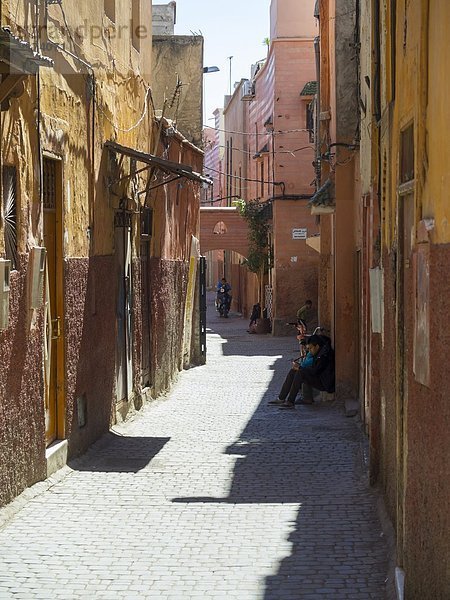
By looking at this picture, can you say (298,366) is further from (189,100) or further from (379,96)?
(189,100)

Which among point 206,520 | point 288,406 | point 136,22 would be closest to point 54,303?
point 206,520

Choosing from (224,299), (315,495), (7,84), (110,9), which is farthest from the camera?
Answer: (224,299)

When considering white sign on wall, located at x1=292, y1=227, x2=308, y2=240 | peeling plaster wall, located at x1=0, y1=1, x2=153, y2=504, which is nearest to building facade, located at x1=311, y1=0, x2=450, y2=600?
peeling plaster wall, located at x1=0, y1=1, x2=153, y2=504

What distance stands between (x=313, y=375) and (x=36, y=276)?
729 cm

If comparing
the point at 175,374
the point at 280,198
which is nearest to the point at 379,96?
the point at 175,374

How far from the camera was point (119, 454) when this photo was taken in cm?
1138

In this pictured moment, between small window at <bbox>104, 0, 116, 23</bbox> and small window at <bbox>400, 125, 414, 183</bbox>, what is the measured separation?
23.1ft

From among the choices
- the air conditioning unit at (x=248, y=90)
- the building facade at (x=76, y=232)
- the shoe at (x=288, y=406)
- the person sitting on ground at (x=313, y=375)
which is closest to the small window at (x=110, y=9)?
the building facade at (x=76, y=232)

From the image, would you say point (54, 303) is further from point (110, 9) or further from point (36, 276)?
point (110, 9)

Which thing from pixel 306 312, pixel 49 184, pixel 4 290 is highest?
pixel 49 184

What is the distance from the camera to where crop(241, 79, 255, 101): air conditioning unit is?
42.7 m

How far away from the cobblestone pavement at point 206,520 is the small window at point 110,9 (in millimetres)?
4997

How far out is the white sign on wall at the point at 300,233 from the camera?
32.2 metres

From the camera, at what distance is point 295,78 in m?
33.4
